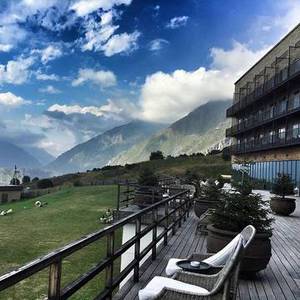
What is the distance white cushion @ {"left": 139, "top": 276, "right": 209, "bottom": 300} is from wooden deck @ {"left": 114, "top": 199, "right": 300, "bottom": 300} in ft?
3.92

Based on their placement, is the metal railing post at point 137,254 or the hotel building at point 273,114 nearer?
the metal railing post at point 137,254

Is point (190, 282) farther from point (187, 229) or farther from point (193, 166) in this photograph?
point (193, 166)

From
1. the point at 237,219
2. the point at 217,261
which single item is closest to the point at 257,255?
the point at 237,219

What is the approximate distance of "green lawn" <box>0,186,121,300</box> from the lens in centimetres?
1245

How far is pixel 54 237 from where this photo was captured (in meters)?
21.9

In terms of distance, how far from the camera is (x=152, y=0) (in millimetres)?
32500

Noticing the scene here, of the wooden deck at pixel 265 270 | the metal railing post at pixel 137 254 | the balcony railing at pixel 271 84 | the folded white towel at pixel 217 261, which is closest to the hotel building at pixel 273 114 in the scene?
the balcony railing at pixel 271 84

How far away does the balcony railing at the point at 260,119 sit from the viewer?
123 ft

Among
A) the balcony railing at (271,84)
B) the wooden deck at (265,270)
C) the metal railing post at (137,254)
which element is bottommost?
the wooden deck at (265,270)

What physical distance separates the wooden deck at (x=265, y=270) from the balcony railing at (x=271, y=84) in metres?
27.7

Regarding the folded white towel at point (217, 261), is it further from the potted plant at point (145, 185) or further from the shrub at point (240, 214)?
the potted plant at point (145, 185)

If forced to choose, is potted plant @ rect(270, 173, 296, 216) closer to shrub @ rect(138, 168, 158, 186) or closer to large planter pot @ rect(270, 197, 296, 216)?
large planter pot @ rect(270, 197, 296, 216)

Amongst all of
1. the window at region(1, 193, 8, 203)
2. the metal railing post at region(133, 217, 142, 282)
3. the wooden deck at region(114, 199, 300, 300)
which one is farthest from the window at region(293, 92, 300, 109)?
the window at region(1, 193, 8, 203)

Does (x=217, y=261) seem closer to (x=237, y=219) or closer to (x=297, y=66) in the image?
(x=237, y=219)
